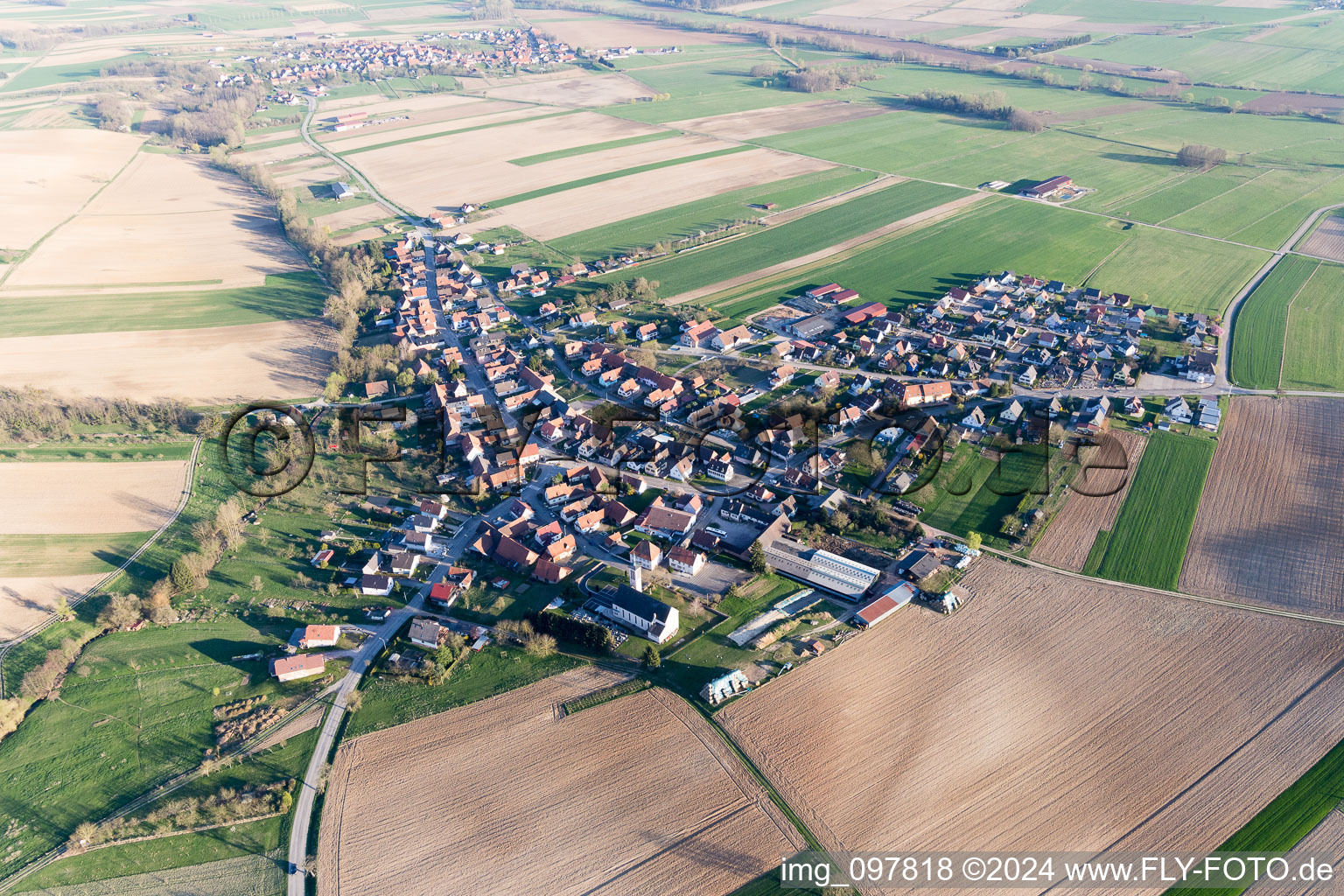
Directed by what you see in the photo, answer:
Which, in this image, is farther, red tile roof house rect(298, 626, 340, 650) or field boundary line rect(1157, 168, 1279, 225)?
field boundary line rect(1157, 168, 1279, 225)

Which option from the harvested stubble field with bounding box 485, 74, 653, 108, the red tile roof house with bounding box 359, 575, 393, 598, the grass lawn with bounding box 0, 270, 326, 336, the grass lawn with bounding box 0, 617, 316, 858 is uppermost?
the harvested stubble field with bounding box 485, 74, 653, 108

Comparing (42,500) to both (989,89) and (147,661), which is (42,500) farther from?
(989,89)

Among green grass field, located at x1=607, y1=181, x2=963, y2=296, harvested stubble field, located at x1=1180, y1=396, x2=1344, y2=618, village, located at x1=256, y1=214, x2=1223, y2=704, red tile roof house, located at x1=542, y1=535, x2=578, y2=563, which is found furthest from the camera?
green grass field, located at x1=607, y1=181, x2=963, y2=296

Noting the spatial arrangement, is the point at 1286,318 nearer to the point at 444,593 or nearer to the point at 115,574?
the point at 444,593

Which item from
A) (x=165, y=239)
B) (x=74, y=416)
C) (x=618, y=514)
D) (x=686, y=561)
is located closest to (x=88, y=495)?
(x=74, y=416)

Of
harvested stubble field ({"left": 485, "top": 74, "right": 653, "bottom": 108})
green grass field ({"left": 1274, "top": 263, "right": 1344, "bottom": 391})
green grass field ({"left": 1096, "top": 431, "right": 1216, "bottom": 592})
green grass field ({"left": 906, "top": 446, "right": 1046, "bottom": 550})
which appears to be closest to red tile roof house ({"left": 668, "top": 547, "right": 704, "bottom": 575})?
green grass field ({"left": 906, "top": 446, "right": 1046, "bottom": 550})

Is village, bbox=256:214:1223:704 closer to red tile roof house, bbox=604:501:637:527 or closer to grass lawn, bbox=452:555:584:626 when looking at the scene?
red tile roof house, bbox=604:501:637:527

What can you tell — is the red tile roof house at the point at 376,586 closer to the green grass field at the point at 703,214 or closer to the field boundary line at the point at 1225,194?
the green grass field at the point at 703,214
